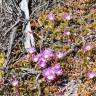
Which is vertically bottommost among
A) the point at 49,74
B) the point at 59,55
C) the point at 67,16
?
the point at 49,74

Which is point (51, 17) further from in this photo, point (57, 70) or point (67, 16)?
point (57, 70)

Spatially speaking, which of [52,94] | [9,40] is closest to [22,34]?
[9,40]

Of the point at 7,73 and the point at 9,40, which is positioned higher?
the point at 9,40

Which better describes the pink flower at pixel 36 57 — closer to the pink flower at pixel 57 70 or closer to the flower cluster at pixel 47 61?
the flower cluster at pixel 47 61

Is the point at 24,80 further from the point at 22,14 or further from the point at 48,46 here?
the point at 22,14

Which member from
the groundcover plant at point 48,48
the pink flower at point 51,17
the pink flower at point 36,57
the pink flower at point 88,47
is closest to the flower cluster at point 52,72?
the groundcover plant at point 48,48

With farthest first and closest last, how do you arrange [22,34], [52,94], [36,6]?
1. [36,6]
2. [22,34]
3. [52,94]

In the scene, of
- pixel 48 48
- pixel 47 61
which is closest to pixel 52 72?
pixel 47 61

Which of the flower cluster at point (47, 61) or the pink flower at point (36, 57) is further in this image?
the pink flower at point (36, 57)
